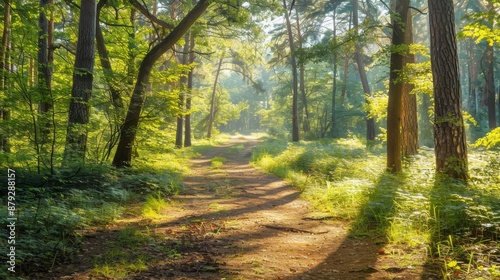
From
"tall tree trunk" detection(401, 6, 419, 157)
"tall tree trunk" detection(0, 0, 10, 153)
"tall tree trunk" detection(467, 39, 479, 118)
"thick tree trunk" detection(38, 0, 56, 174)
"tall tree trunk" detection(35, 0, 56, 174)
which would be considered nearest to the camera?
"thick tree trunk" detection(38, 0, 56, 174)

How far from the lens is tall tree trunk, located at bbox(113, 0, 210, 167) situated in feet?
29.2

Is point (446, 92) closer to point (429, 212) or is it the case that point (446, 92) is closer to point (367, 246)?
point (429, 212)

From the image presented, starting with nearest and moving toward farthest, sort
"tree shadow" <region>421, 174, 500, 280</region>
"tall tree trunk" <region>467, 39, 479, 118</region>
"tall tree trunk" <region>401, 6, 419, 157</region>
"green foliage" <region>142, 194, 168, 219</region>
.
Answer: "tree shadow" <region>421, 174, 500, 280</region> → "green foliage" <region>142, 194, 168, 219</region> → "tall tree trunk" <region>401, 6, 419, 157</region> → "tall tree trunk" <region>467, 39, 479, 118</region>

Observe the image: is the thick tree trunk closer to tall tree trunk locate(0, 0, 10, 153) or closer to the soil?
tall tree trunk locate(0, 0, 10, 153)

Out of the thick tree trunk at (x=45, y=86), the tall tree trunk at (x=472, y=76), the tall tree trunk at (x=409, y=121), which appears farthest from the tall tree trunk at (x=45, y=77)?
the tall tree trunk at (x=472, y=76)

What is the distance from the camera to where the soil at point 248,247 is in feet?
11.9

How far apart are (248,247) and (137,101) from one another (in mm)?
5777

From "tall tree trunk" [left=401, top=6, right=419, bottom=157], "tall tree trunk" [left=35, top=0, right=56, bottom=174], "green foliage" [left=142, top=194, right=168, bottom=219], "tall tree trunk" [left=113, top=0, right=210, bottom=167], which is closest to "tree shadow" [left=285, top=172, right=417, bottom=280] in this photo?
"green foliage" [left=142, top=194, right=168, bottom=219]

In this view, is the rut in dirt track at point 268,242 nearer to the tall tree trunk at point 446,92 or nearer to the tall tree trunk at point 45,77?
the tall tree trunk at point 446,92

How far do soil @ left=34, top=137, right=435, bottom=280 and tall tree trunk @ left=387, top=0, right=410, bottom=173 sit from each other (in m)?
2.68

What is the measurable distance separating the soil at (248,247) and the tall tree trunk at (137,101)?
100 inches

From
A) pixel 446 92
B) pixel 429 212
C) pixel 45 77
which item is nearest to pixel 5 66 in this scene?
pixel 45 77

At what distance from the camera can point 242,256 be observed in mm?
4219

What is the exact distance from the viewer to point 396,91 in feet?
26.6
